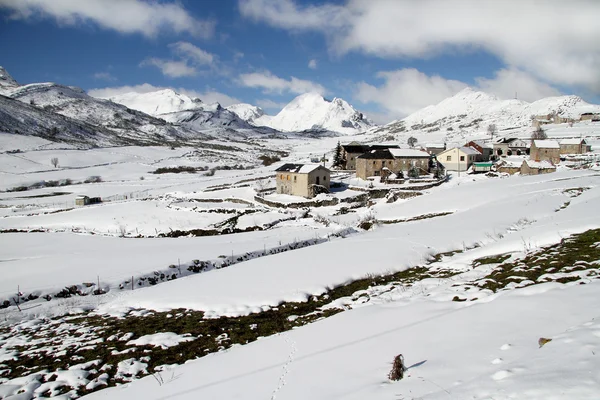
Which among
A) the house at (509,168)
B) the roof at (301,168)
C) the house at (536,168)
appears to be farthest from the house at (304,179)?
the house at (536,168)

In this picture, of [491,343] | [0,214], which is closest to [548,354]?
[491,343]

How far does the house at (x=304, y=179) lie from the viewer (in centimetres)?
5012

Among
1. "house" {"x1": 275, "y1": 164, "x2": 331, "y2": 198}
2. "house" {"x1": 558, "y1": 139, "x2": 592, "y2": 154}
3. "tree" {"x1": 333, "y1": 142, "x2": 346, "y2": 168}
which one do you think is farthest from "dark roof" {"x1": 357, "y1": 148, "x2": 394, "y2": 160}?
"house" {"x1": 558, "y1": 139, "x2": 592, "y2": 154}

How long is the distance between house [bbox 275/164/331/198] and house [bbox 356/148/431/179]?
1211 cm

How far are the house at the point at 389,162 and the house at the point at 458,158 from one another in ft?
23.7

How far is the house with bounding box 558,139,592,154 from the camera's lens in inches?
2840

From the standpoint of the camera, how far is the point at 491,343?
6.14 metres

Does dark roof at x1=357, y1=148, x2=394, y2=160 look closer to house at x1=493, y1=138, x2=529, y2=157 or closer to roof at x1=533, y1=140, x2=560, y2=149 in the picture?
roof at x1=533, y1=140, x2=560, y2=149

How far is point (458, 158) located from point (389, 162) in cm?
1468

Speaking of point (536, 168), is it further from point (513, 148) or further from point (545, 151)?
point (513, 148)

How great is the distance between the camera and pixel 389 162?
61938mm

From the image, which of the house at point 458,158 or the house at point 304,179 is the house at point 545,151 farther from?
the house at point 304,179

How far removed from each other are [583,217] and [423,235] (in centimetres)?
702

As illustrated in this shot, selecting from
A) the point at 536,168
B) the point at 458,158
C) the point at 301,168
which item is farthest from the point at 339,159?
the point at 536,168
